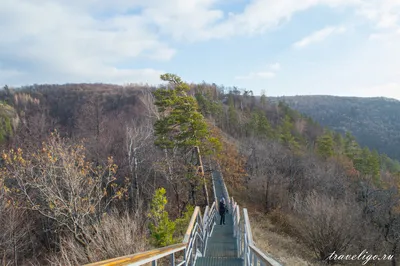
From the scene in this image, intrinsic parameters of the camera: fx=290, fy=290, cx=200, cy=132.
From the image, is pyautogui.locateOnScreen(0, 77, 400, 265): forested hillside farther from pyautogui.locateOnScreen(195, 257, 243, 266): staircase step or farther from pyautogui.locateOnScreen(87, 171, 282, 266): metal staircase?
pyautogui.locateOnScreen(195, 257, 243, 266): staircase step

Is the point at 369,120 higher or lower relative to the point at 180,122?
lower

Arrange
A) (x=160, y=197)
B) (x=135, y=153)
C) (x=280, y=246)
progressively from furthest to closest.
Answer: (x=135, y=153)
(x=280, y=246)
(x=160, y=197)

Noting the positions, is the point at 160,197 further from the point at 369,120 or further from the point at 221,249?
the point at 369,120

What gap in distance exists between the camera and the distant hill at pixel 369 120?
4926 inches

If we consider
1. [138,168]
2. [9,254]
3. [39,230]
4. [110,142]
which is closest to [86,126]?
[110,142]

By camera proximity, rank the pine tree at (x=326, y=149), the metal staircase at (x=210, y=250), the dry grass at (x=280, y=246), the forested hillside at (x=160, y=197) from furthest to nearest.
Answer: the pine tree at (x=326, y=149) → the dry grass at (x=280, y=246) → the forested hillside at (x=160, y=197) → the metal staircase at (x=210, y=250)

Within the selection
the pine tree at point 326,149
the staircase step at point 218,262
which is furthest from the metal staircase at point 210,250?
the pine tree at point 326,149

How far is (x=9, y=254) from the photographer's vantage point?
18.1m

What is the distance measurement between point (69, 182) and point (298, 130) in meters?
76.3

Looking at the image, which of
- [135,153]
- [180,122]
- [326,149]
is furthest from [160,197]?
[326,149]

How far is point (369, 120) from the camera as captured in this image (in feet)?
520

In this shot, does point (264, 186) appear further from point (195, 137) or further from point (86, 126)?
point (86, 126)

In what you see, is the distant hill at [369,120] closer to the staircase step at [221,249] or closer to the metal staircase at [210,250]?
the metal staircase at [210,250]

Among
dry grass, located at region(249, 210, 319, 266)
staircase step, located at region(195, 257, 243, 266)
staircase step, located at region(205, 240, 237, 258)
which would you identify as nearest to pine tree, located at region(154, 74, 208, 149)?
dry grass, located at region(249, 210, 319, 266)
